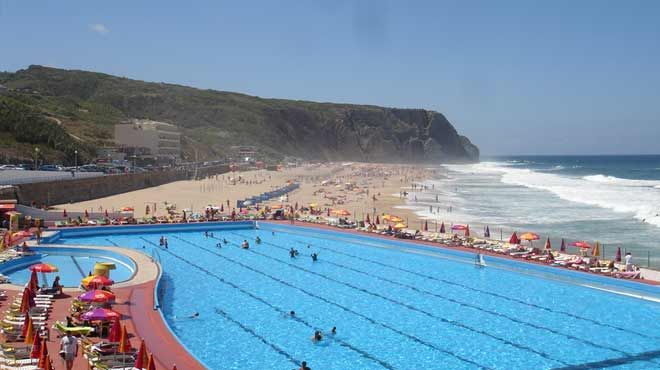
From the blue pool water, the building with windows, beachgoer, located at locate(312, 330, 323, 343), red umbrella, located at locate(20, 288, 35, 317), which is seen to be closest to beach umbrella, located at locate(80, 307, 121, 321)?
red umbrella, located at locate(20, 288, 35, 317)

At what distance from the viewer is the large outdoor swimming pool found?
45.8 feet

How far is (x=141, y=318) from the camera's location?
48.8ft

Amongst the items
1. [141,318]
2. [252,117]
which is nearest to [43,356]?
[141,318]

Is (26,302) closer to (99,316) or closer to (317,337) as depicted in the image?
(99,316)

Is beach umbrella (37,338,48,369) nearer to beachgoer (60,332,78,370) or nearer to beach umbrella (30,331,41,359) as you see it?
beach umbrella (30,331,41,359)

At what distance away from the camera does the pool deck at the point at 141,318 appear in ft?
39.6

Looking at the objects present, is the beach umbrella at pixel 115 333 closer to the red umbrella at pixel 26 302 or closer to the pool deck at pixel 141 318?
the pool deck at pixel 141 318

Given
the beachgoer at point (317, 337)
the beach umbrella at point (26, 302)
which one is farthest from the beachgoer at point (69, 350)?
the beachgoer at point (317, 337)

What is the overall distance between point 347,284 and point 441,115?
575ft

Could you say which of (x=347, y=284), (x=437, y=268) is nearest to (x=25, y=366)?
(x=347, y=284)

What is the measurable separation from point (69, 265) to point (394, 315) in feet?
43.3

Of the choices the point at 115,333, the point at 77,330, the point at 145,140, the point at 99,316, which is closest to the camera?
the point at 77,330

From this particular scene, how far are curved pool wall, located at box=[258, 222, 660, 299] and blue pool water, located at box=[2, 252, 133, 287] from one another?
38.8 feet

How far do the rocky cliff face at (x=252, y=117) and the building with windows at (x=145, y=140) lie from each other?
635 inches
